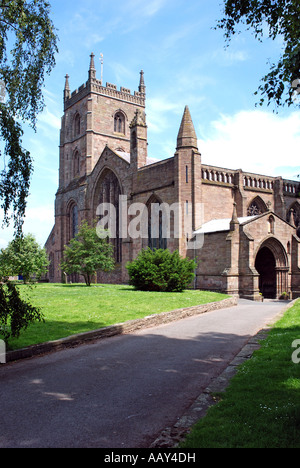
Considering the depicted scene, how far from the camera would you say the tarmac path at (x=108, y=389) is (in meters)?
4.37

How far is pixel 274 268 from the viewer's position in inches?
1129

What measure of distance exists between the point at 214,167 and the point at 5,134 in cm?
2424

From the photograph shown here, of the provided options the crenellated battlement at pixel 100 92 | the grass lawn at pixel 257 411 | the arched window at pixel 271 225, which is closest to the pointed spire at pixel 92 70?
the crenellated battlement at pixel 100 92

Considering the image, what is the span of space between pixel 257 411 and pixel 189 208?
81.2ft

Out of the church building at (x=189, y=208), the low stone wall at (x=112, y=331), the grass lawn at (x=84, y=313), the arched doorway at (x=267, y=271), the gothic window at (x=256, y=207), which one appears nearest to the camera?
the low stone wall at (x=112, y=331)

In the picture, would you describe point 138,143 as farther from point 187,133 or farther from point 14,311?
point 14,311

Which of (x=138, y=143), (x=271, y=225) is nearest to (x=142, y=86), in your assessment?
(x=138, y=143)

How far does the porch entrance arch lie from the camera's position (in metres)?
28.0

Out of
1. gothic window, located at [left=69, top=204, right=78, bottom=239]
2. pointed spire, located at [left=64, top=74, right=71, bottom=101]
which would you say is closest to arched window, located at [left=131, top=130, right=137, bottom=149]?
gothic window, located at [left=69, top=204, right=78, bottom=239]

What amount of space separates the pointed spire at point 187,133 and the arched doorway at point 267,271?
31.8 feet

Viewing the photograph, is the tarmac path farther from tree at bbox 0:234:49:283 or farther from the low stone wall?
tree at bbox 0:234:49:283

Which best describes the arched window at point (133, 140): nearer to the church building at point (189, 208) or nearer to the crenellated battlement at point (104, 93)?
the church building at point (189, 208)

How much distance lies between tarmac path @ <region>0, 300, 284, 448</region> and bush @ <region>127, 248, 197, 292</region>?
12.2 m
